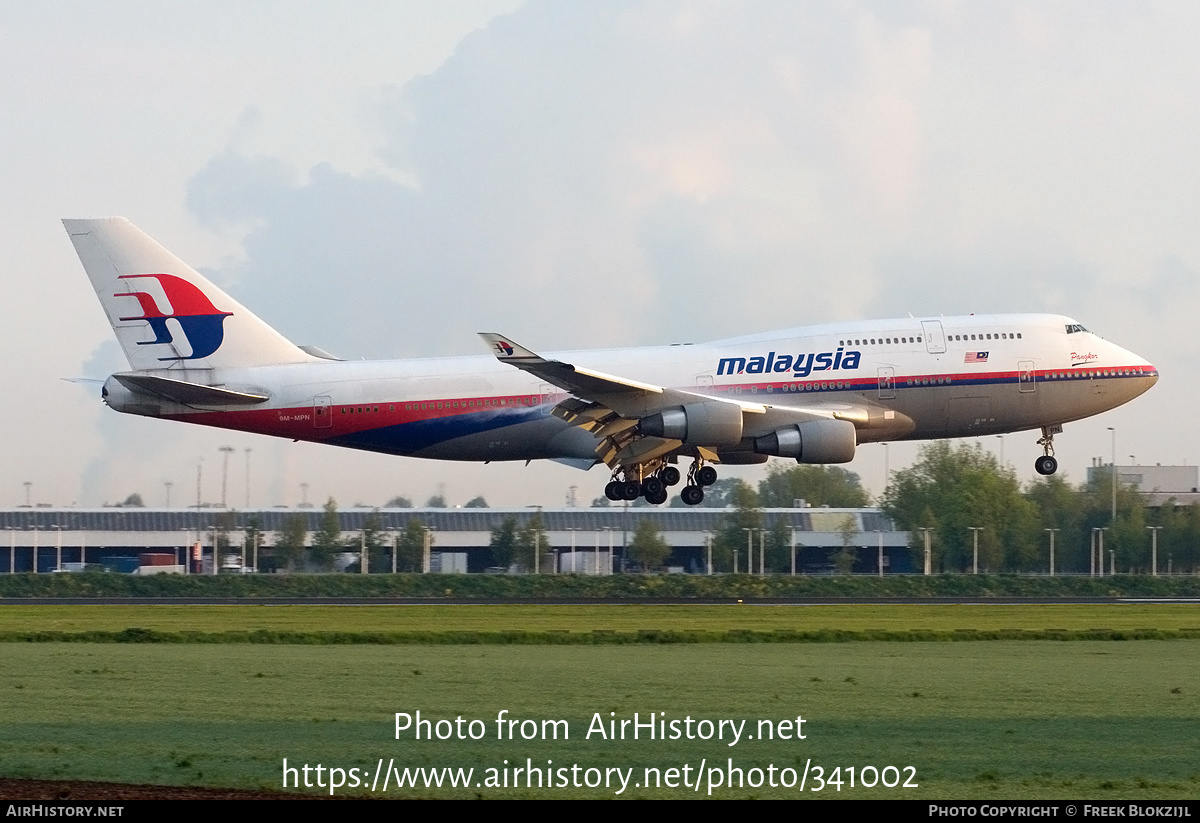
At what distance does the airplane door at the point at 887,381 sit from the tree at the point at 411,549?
45.6 m

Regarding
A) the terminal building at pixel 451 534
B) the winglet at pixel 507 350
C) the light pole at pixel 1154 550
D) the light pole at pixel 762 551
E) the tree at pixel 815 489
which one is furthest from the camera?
the tree at pixel 815 489

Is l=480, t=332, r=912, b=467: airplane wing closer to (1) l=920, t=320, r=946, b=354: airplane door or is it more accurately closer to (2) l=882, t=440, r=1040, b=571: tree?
(1) l=920, t=320, r=946, b=354: airplane door

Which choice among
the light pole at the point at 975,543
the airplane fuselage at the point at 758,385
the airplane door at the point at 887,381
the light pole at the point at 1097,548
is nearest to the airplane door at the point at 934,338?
the airplane fuselage at the point at 758,385

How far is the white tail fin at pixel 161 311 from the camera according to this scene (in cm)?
4844

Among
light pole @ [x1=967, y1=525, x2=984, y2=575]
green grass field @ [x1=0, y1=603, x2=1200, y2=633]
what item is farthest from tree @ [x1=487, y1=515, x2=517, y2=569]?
green grass field @ [x1=0, y1=603, x2=1200, y2=633]

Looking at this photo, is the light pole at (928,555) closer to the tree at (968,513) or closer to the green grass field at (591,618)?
the tree at (968,513)

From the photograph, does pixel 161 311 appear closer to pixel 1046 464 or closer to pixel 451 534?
pixel 1046 464

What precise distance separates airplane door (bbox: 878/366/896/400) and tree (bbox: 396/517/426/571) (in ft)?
149

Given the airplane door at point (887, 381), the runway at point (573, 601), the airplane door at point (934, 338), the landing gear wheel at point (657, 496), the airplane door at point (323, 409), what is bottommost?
the runway at point (573, 601)

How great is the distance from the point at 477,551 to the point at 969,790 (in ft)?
271

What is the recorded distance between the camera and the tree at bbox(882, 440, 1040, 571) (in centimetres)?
8638

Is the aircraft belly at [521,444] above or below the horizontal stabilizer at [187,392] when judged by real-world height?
below

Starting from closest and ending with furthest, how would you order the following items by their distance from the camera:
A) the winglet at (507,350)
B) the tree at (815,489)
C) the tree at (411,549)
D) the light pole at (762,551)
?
1. the winglet at (507,350)
2. the light pole at (762,551)
3. the tree at (411,549)
4. the tree at (815,489)
